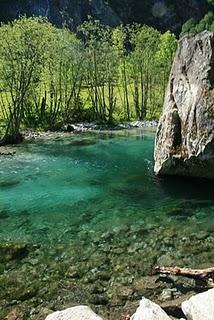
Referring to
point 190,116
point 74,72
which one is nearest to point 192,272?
point 190,116

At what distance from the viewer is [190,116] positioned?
29.8 m

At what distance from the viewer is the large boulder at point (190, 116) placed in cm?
2894

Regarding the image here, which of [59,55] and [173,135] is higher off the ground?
[59,55]

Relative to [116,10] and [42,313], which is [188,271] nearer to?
[42,313]

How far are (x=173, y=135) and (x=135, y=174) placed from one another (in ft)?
16.5

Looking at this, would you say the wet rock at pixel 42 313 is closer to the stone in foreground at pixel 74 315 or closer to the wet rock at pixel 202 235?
the stone in foreground at pixel 74 315

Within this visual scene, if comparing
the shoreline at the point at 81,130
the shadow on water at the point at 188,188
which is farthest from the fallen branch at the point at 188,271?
the shoreline at the point at 81,130

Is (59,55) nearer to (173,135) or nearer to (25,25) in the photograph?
(25,25)

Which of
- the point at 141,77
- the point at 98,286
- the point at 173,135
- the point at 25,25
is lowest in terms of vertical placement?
the point at 98,286

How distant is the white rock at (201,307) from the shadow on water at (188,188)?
46.1 ft

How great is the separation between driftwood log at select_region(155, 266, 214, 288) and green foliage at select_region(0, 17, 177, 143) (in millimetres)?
36991

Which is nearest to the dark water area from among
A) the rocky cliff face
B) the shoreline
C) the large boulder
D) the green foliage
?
the large boulder

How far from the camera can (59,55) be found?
6256 centimetres

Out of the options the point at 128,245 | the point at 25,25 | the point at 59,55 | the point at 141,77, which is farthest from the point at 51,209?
the point at 141,77
